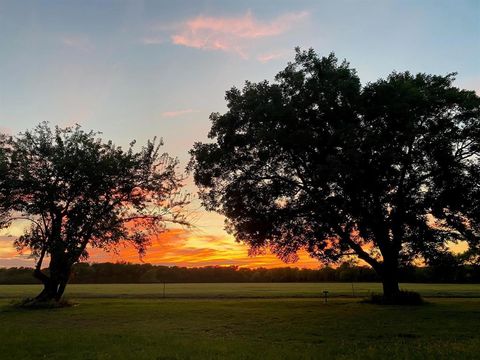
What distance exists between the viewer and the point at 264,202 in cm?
4012

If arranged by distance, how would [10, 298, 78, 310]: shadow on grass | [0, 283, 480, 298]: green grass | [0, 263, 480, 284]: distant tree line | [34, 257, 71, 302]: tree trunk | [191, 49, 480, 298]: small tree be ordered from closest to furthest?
[191, 49, 480, 298]: small tree
[10, 298, 78, 310]: shadow on grass
[34, 257, 71, 302]: tree trunk
[0, 283, 480, 298]: green grass
[0, 263, 480, 284]: distant tree line

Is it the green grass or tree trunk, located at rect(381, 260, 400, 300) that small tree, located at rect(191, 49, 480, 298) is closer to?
tree trunk, located at rect(381, 260, 400, 300)

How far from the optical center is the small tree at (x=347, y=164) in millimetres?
35219

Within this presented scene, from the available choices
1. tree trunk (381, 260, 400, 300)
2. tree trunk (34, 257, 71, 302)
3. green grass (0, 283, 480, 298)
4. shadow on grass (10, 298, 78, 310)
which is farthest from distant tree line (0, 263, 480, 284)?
shadow on grass (10, 298, 78, 310)

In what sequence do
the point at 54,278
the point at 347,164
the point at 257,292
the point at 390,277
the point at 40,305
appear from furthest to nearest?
the point at 257,292 < the point at 54,278 < the point at 40,305 < the point at 390,277 < the point at 347,164

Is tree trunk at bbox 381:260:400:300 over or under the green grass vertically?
over

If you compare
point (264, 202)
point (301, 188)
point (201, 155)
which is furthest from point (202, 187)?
point (301, 188)

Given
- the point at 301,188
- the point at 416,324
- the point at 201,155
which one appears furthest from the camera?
the point at 201,155

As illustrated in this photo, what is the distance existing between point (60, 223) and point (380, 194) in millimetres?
29866

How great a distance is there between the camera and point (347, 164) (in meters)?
32.6

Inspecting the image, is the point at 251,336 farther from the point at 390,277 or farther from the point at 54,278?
the point at 54,278

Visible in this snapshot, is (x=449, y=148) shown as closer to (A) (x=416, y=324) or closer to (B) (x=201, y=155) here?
(A) (x=416, y=324)

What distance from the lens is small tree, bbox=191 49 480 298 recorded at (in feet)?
116

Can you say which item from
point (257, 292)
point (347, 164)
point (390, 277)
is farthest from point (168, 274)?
point (347, 164)
